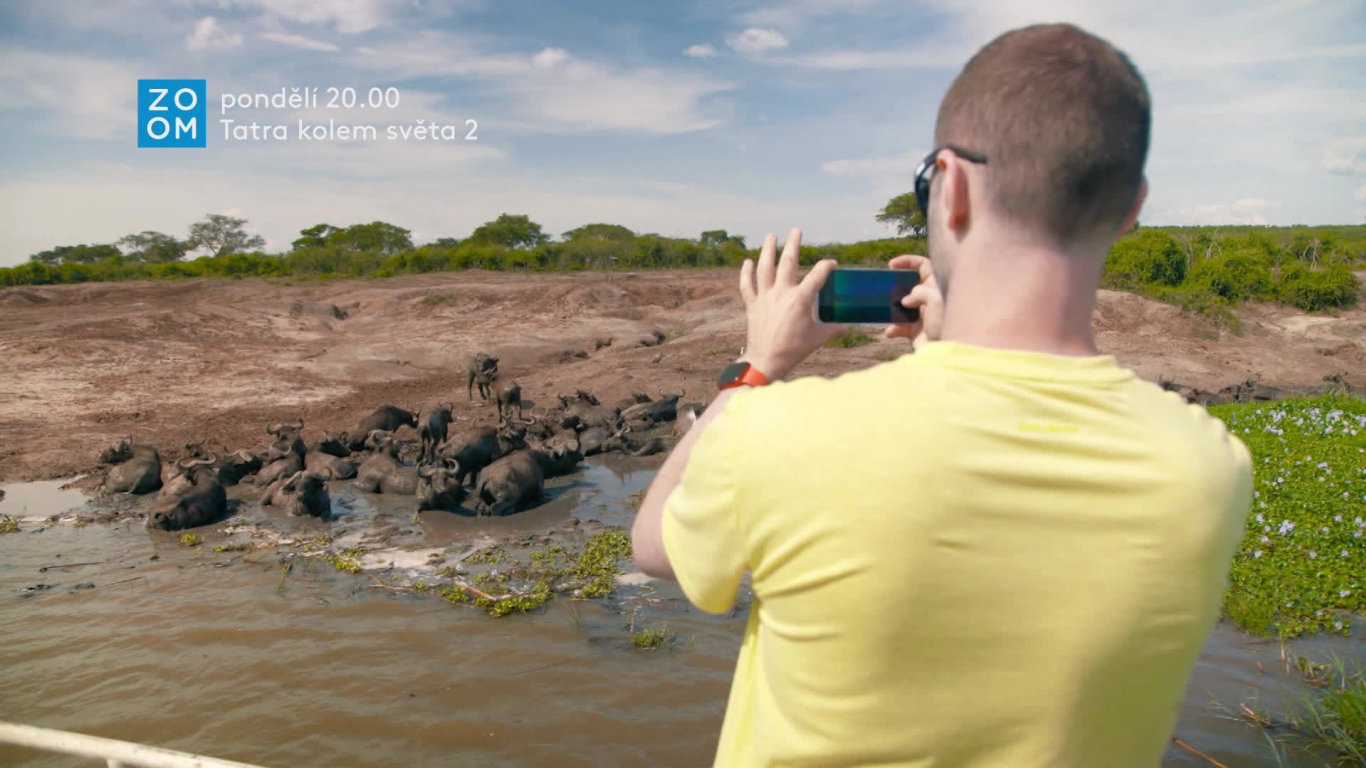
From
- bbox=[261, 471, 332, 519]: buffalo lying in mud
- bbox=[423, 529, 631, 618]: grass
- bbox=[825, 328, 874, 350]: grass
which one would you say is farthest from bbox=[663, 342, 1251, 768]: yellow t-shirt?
bbox=[825, 328, 874, 350]: grass

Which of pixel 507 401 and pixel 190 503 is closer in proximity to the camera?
pixel 190 503

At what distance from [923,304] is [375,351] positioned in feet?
59.8

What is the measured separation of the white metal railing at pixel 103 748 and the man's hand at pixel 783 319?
1.72 m

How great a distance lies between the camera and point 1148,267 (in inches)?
844

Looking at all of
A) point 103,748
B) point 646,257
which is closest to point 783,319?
point 103,748

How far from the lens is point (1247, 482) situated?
3.37 feet

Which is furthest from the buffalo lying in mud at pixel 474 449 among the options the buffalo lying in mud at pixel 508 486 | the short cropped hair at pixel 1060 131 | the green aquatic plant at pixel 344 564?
the short cropped hair at pixel 1060 131

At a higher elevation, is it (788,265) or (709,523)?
(788,265)

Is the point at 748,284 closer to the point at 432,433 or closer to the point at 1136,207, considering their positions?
the point at 1136,207


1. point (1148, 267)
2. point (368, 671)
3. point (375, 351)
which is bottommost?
point (368, 671)

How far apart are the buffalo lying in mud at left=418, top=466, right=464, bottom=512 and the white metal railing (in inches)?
252

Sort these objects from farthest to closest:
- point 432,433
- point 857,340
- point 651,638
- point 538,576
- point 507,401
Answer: point 857,340, point 507,401, point 432,433, point 538,576, point 651,638

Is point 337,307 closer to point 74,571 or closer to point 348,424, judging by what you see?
point 348,424

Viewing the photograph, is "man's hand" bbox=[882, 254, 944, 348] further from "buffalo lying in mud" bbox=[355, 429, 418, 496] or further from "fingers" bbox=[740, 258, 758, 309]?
"buffalo lying in mud" bbox=[355, 429, 418, 496]
